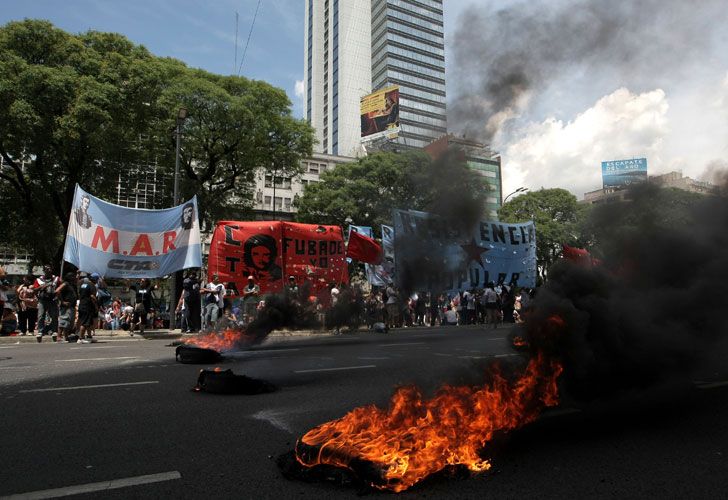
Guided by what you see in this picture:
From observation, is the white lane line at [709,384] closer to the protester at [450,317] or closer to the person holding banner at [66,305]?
the person holding banner at [66,305]

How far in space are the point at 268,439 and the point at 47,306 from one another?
1234 cm

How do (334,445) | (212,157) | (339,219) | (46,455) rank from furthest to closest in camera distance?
(339,219), (212,157), (46,455), (334,445)

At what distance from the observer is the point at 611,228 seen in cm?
607

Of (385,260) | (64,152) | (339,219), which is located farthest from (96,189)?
(385,260)

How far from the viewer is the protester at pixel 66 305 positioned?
1173 centimetres

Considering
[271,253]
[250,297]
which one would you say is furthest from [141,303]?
[250,297]

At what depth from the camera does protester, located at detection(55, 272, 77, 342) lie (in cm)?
1173

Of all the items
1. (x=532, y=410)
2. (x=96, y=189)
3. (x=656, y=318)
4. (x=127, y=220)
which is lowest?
(x=532, y=410)

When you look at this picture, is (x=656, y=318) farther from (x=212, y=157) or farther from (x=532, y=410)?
(x=212, y=157)

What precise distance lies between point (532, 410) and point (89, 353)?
29.6ft

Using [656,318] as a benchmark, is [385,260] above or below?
above

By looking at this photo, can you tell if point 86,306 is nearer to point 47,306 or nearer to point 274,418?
point 47,306

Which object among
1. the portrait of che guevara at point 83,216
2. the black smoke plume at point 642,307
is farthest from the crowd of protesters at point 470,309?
the black smoke plume at point 642,307

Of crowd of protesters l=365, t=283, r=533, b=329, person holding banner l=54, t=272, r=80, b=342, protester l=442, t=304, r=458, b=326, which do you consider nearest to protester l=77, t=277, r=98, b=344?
person holding banner l=54, t=272, r=80, b=342
